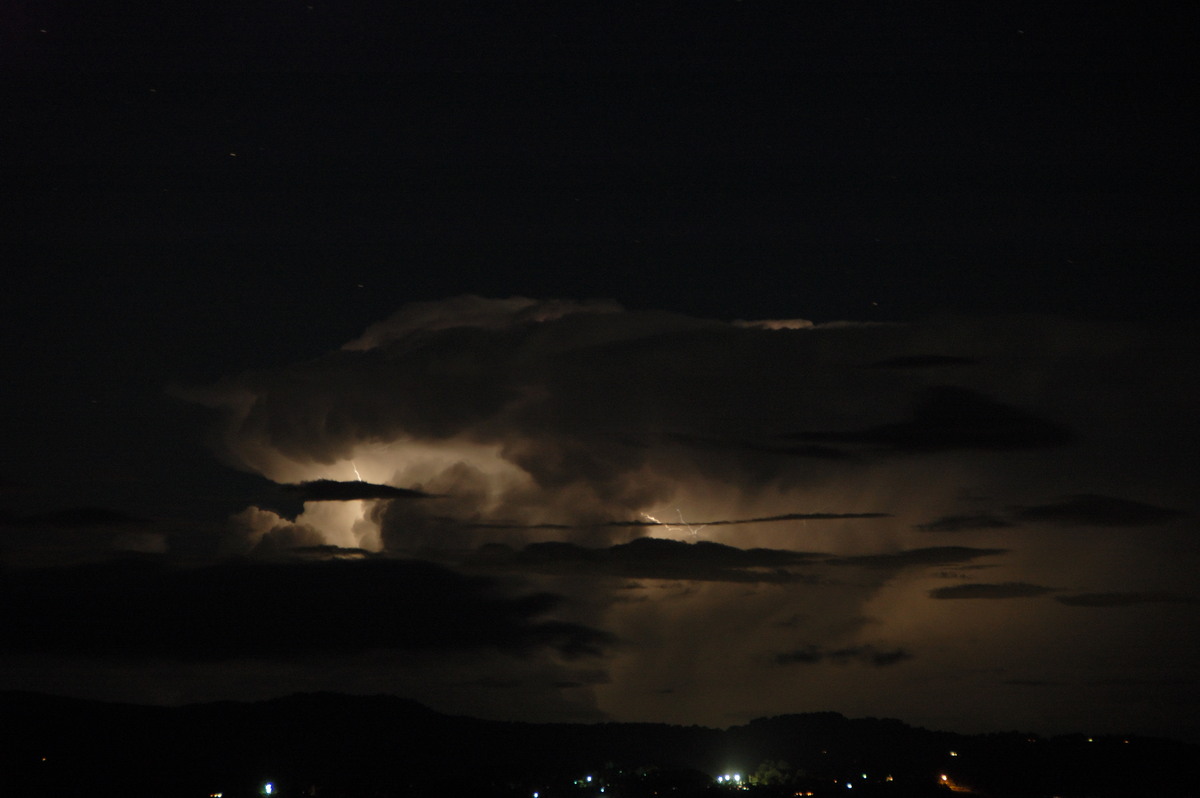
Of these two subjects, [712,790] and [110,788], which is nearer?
[110,788]

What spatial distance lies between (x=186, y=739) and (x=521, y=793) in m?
68.0

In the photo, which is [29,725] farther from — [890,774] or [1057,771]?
[1057,771]

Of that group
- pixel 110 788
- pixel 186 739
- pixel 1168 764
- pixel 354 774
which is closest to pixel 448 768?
pixel 354 774

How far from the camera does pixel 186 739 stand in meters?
180

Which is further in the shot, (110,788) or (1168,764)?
(1168,764)

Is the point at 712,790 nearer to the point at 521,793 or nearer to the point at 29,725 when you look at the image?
the point at 521,793

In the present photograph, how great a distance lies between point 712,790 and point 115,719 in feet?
272

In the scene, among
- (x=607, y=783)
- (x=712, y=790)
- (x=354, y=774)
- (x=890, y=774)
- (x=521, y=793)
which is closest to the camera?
(x=521, y=793)

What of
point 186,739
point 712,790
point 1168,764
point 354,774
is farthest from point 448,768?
point 1168,764

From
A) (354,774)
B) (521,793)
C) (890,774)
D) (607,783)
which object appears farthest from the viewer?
(890,774)

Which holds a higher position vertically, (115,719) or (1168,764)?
(115,719)

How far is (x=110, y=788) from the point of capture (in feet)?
403

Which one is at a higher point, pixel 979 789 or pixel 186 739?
pixel 186 739

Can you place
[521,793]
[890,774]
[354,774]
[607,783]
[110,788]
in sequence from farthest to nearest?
[890,774] → [354,774] → [607,783] → [521,793] → [110,788]
